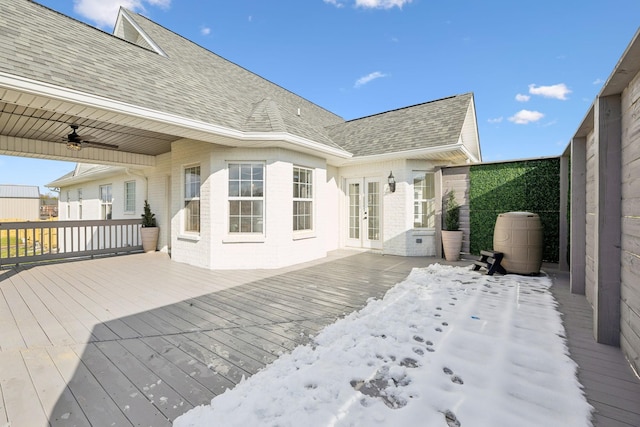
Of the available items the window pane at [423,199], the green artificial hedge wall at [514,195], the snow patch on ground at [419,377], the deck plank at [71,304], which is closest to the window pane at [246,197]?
the deck plank at [71,304]

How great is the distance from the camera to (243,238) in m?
6.12

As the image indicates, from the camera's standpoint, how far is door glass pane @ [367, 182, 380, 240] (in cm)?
828

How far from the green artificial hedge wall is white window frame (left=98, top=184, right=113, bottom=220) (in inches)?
520

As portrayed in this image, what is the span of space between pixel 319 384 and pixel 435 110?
8.71m

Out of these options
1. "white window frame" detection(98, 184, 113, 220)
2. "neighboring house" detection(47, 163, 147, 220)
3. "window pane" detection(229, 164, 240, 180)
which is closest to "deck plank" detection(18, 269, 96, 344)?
"window pane" detection(229, 164, 240, 180)

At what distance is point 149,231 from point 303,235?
201 inches

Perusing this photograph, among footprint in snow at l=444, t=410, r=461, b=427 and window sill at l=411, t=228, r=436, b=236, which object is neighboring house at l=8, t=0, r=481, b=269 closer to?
window sill at l=411, t=228, r=436, b=236

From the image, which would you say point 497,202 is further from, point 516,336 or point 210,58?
point 210,58

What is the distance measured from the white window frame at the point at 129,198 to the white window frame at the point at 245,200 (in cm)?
598

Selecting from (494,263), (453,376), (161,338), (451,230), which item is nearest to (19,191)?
(161,338)

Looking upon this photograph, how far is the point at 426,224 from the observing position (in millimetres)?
7695

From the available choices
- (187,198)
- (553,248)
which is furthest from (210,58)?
(553,248)

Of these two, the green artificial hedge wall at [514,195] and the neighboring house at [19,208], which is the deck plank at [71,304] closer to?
the green artificial hedge wall at [514,195]

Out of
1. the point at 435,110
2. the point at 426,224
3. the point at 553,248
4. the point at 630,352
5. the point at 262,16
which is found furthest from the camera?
the point at 262,16
